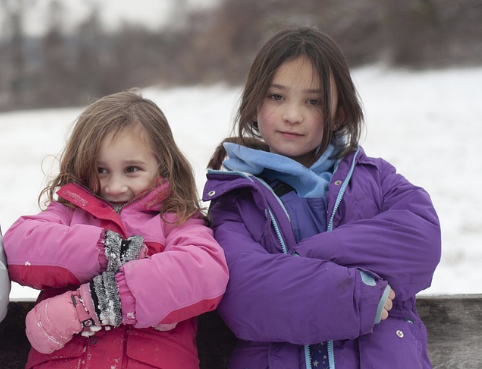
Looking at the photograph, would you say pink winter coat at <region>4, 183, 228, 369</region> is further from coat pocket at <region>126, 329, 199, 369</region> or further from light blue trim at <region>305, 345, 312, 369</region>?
light blue trim at <region>305, 345, 312, 369</region>

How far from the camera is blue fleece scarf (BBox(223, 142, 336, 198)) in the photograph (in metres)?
2.04

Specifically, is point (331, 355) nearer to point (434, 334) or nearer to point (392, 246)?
point (392, 246)

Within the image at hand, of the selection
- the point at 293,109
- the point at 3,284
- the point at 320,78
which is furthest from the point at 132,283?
the point at 320,78

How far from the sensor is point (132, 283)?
1.59m

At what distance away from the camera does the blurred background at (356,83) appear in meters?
6.73

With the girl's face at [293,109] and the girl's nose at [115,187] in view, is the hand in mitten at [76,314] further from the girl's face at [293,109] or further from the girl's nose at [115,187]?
the girl's face at [293,109]

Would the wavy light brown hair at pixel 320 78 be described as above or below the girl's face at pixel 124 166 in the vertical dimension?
above

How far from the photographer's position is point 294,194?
2055 millimetres

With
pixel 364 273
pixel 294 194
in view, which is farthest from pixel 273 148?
pixel 364 273

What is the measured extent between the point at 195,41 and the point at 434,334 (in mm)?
25681

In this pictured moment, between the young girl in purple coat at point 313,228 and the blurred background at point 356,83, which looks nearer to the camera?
the young girl in purple coat at point 313,228

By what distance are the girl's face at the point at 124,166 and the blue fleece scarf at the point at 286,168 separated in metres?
0.34

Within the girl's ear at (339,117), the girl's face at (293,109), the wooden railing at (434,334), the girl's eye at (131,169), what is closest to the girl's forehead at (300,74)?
the girl's face at (293,109)

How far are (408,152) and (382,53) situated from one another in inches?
341
